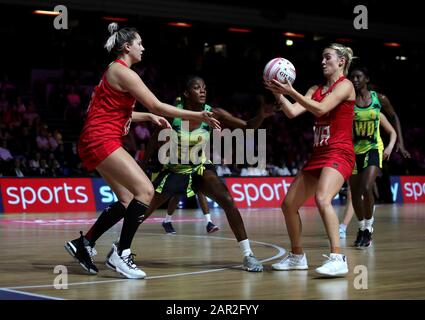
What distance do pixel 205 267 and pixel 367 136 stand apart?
367cm

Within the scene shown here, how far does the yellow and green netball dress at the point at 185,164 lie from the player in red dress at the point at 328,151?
1171 mm

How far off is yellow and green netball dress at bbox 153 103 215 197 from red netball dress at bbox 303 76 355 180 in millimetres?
1313

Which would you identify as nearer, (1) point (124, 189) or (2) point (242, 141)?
(1) point (124, 189)

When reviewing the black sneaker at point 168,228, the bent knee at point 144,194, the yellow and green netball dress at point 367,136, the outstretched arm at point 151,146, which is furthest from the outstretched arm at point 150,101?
the black sneaker at point 168,228

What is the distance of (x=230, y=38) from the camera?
107ft

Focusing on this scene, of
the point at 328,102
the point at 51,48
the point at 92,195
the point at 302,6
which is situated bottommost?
the point at 92,195

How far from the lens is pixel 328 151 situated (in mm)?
7602

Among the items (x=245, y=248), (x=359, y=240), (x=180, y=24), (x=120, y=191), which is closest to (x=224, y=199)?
(x=245, y=248)

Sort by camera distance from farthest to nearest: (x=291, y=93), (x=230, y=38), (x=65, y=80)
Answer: (x=230, y=38), (x=65, y=80), (x=291, y=93)

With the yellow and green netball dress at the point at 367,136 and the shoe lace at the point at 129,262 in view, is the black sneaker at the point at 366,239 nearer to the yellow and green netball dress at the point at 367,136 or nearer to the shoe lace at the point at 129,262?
the yellow and green netball dress at the point at 367,136

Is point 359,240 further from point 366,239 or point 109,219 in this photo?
point 109,219

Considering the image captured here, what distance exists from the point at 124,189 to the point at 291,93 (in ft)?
6.26
